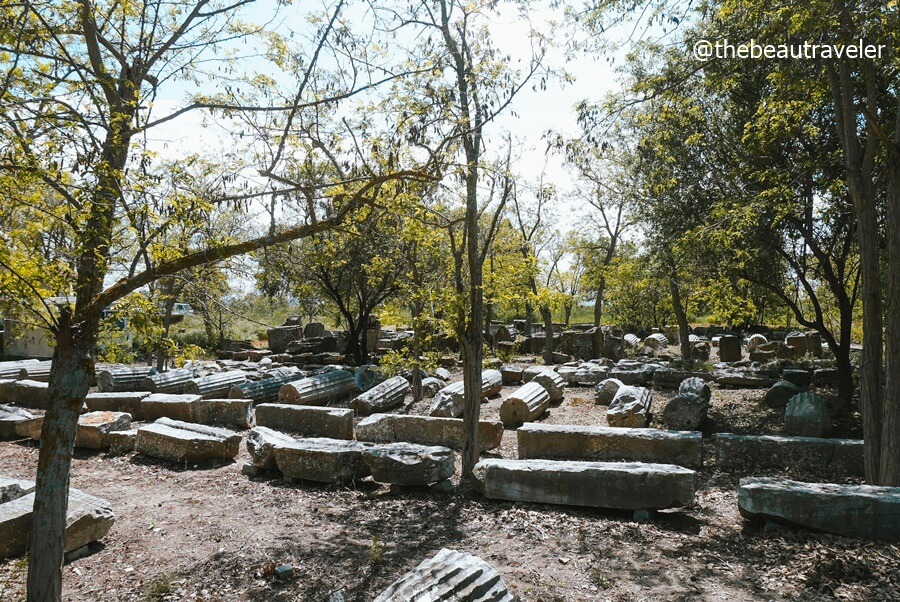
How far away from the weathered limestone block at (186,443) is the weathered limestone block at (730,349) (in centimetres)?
1811

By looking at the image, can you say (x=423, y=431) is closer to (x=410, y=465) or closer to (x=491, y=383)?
(x=410, y=465)

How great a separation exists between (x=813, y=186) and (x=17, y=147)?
10.6 meters

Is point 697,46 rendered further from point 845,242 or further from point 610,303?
point 610,303

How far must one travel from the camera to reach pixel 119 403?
12766 mm

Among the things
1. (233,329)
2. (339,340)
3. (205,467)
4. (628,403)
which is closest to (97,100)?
(205,467)

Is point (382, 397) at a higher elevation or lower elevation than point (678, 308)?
lower

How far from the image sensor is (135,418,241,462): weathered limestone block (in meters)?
9.31

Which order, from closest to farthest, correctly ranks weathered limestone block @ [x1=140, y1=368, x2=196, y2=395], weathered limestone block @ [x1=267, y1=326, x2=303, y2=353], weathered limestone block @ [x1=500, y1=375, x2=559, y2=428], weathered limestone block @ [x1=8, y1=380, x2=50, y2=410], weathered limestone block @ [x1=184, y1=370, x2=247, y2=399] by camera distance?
weathered limestone block @ [x1=500, y1=375, x2=559, y2=428] → weathered limestone block @ [x1=8, y1=380, x2=50, y2=410] → weathered limestone block @ [x1=184, y1=370, x2=247, y2=399] → weathered limestone block @ [x1=140, y1=368, x2=196, y2=395] → weathered limestone block @ [x1=267, y1=326, x2=303, y2=353]

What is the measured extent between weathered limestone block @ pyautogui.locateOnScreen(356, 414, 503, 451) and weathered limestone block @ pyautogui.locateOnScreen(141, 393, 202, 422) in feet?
12.5

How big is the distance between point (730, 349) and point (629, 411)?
12.9 meters

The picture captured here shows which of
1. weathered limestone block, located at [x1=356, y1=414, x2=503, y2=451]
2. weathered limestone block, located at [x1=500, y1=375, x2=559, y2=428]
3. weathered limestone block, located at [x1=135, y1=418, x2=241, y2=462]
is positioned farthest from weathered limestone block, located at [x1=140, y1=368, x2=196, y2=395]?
weathered limestone block, located at [x1=500, y1=375, x2=559, y2=428]

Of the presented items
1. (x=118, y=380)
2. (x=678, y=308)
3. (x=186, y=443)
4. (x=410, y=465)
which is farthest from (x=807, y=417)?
(x=118, y=380)

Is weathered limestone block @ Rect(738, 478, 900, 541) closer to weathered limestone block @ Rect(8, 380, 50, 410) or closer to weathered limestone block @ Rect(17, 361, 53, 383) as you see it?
weathered limestone block @ Rect(8, 380, 50, 410)

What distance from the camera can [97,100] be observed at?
459 centimetres
